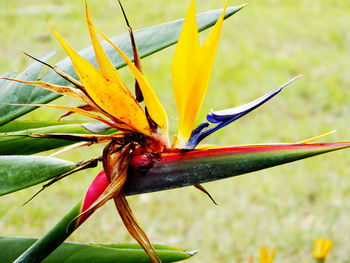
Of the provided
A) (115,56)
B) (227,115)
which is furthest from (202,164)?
(115,56)

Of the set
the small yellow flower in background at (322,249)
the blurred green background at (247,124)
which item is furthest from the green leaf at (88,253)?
the blurred green background at (247,124)

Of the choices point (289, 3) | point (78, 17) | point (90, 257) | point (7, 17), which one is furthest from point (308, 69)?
point (90, 257)

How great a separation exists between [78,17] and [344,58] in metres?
1.57

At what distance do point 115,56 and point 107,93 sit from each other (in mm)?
121

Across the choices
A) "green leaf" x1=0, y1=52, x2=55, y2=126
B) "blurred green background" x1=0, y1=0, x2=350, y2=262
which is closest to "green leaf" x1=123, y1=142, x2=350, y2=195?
"green leaf" x1=0, y1=52, x2=55, y2=126

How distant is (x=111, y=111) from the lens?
0.42 meters

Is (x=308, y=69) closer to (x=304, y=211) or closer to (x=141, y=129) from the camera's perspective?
(x=304, y=211)

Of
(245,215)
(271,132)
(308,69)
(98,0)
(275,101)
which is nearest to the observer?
(245,215)

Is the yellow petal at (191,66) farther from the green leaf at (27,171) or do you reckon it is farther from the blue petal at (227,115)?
the green leaf at (27,171)

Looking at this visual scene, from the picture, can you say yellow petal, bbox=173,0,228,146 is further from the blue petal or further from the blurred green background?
the blurred green background

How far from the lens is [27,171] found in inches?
14.6

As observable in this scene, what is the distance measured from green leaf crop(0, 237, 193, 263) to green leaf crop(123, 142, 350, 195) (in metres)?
0.08

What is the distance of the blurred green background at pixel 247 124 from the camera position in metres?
1.78

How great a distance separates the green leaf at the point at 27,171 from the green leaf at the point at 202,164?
7 cm
